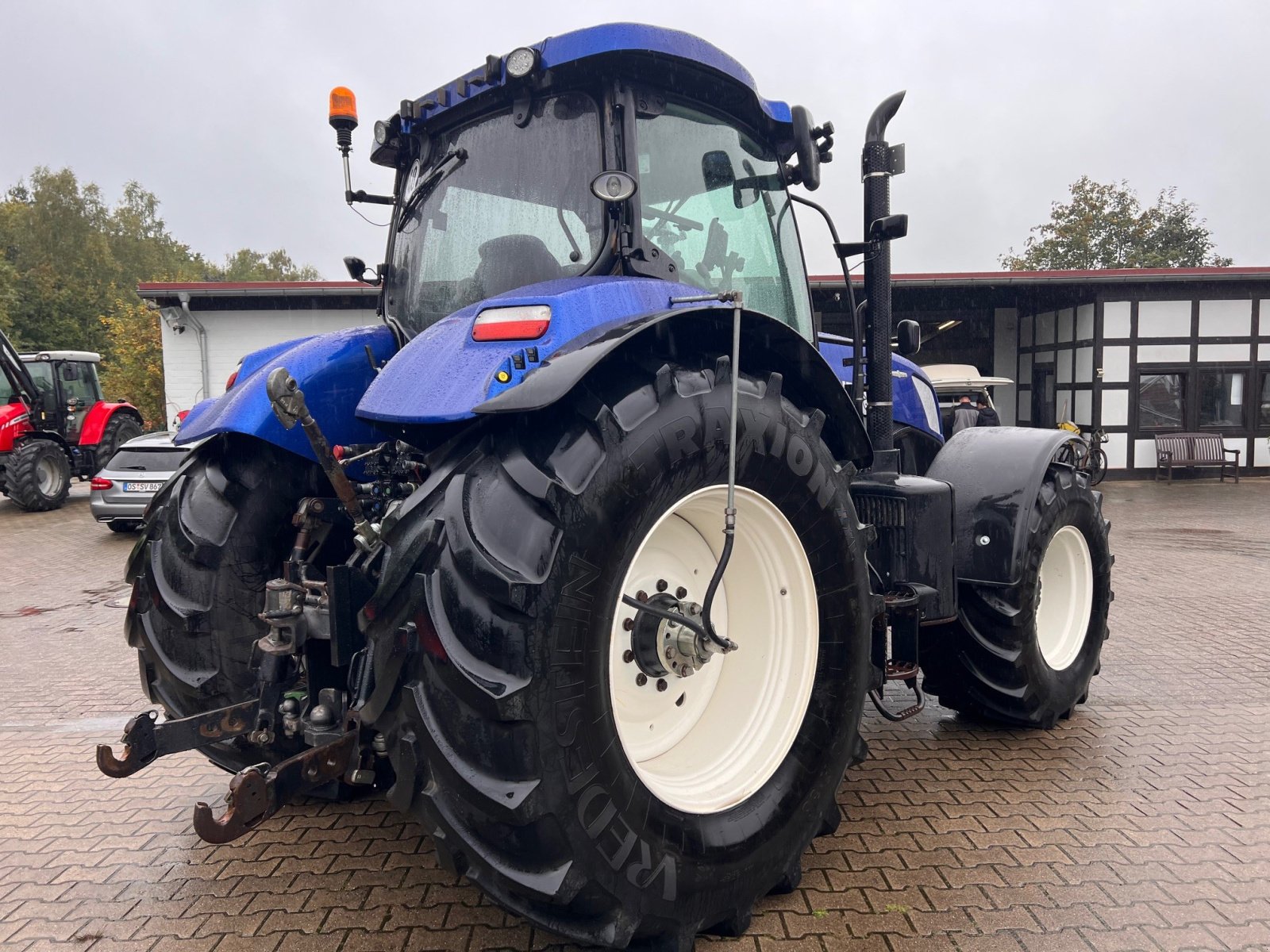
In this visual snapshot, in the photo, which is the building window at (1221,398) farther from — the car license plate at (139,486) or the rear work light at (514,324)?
the rear work light at (514,324)

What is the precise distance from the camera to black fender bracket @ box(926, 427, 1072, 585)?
3389mm

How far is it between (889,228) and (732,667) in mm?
1699

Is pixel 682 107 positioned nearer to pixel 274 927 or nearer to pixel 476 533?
pixel 476 533

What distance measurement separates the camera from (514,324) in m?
2.04

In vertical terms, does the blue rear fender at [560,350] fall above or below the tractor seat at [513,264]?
below

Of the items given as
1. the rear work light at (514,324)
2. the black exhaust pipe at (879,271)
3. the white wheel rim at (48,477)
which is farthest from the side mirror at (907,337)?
the white wheel rim at (48,477)

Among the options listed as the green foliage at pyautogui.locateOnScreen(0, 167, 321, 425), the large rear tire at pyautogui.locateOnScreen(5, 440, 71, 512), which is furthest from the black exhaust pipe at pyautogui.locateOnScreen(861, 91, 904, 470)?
the green foliage at pyautogui.locateOnScreen(0, 167, 321, 425)

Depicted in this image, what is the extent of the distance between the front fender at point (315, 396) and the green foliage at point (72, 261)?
35230 mm

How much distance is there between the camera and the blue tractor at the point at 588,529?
5.82ft

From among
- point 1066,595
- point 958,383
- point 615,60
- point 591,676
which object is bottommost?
point 1066,595

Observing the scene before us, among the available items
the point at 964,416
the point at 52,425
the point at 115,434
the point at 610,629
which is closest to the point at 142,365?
the point at 115,434

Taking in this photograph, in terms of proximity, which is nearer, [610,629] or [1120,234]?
[610,629]

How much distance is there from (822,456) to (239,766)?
197cm

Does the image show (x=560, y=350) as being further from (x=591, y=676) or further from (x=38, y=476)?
(x=38, y=476)
